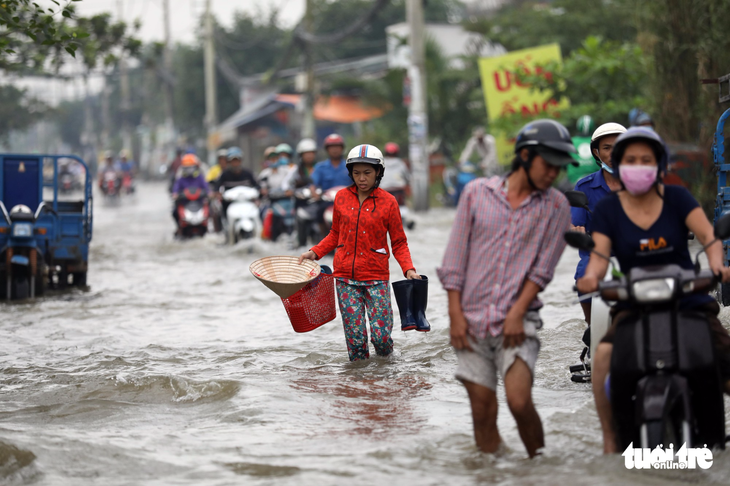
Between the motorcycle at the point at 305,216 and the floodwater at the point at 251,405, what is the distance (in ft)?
13.3

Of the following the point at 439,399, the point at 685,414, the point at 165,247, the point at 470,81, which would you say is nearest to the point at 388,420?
the point at 439,399

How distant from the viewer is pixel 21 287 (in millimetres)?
11453

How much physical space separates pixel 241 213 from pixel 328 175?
2955 millimetres

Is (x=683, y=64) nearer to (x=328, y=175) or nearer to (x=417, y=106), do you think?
(x=328, y=175)

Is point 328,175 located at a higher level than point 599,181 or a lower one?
higher

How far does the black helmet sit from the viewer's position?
4.30 m

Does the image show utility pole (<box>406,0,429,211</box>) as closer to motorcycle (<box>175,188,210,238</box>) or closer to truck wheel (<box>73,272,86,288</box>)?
motorcycle (<box>175,188,210,238</box>)

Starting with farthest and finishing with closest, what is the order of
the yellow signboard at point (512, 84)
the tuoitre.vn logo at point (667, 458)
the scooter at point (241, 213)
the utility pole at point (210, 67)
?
1. the utility pole at point (210, 67)
2. the yellow signboard at point (512, 84)
3. the scooter at point (241, 213)
4. the tuoitre.vn logo at point (667, 458)

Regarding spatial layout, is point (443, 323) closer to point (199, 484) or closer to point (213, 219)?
point (199, 484)

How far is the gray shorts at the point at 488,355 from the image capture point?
4418mm

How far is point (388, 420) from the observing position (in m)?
5.91

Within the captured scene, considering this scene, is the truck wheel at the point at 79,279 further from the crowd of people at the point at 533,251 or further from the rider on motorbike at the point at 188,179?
the crowd of people at the point at 533,251

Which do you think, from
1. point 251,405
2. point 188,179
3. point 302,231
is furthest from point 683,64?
point 251,405

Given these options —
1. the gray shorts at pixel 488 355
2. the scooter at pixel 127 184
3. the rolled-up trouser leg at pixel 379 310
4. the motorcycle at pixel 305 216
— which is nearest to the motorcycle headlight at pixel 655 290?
the gray shorts at pixel 488 355
